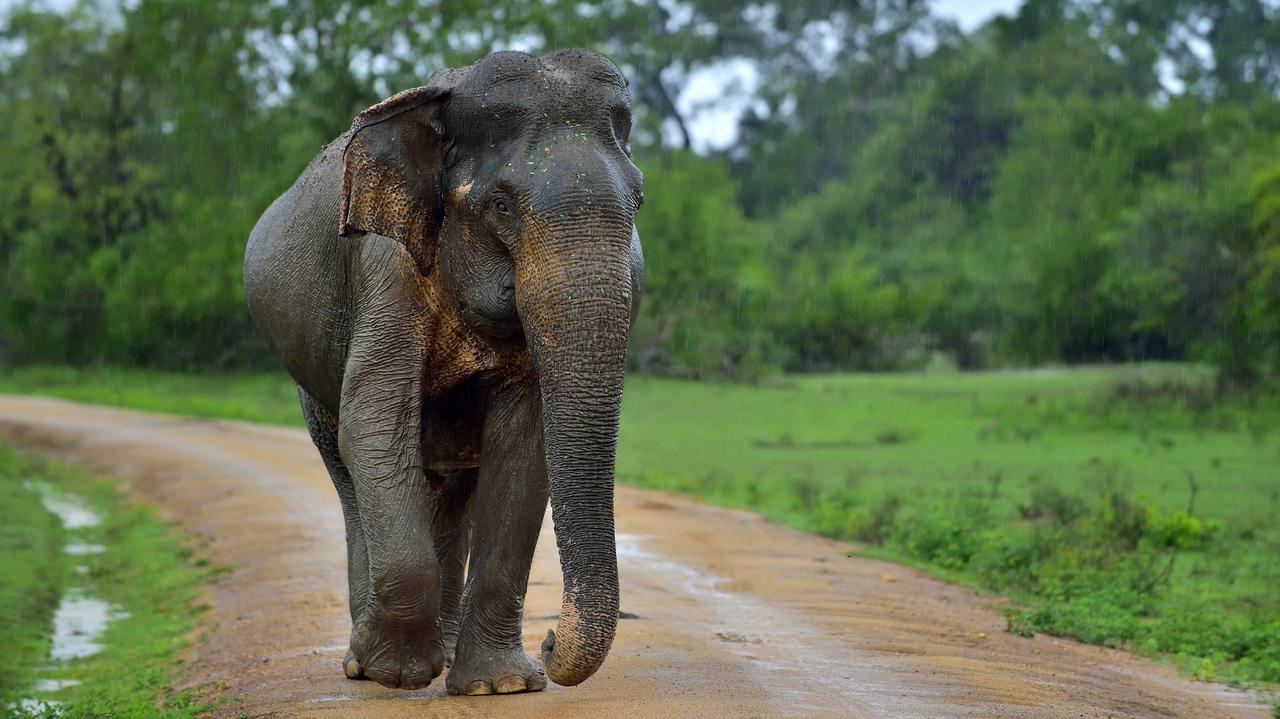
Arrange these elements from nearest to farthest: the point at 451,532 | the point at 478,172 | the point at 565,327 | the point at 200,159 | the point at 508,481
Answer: the point at 565,327, the point at 478,172, the point at 508,481, the point at 451,532, the point at 200,159

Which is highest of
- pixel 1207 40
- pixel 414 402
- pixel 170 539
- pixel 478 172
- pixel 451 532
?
pixel 1207 40

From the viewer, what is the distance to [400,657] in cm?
646

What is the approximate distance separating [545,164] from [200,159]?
29193 mm

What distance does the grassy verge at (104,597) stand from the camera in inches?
340

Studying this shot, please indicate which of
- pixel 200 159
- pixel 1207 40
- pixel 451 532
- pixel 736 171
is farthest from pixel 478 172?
pixel 1207 40

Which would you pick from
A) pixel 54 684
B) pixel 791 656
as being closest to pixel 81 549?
pixel 54 684

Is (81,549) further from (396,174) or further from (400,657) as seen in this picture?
(396,174)

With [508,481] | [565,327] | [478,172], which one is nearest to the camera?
[565,327]

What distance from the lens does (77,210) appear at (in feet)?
128

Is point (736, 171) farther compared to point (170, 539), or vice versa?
point (736, 171)

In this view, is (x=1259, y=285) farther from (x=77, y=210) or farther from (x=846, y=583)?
(x=77, y=210)

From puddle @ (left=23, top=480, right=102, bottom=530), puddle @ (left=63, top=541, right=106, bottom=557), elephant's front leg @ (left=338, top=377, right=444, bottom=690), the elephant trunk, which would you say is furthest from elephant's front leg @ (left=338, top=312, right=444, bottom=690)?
puddle @ (left=23, top=480, right=102, bottom=530)

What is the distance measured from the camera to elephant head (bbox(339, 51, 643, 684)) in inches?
222

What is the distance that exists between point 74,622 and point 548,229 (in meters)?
7.45
